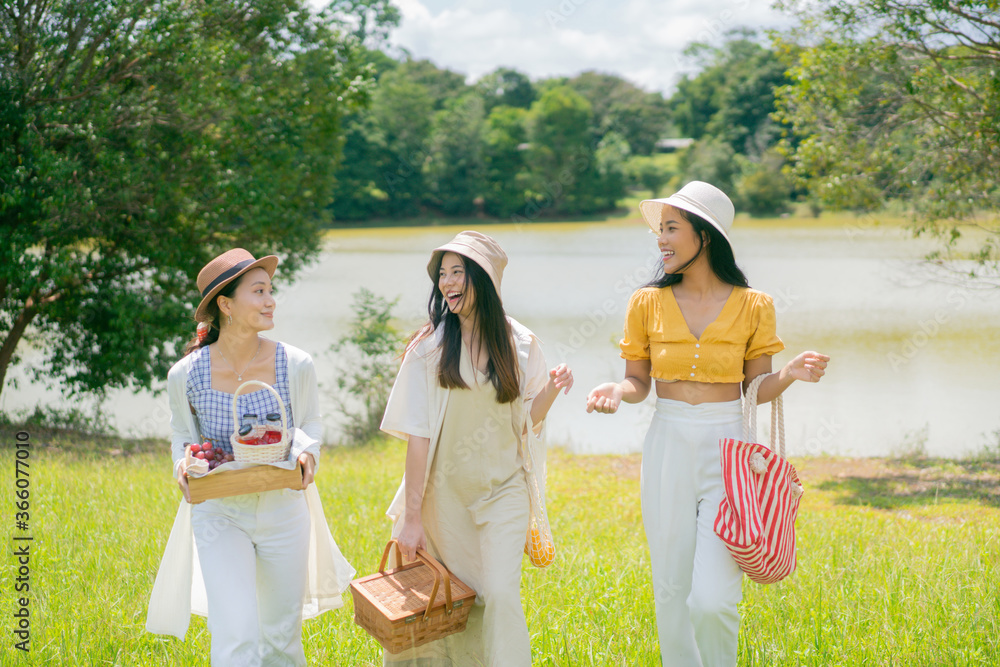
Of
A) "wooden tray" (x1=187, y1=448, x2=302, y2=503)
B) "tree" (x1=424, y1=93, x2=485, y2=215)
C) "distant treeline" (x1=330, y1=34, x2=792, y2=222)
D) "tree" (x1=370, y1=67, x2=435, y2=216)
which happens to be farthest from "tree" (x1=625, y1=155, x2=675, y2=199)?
"wooden tray" (x1=187, y1=448, x2=302, y2=503)

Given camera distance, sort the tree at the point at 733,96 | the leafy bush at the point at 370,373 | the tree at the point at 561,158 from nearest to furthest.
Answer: the leafy bush at the point at 370,373, the tree at the point at 561,158, the tree at the point at 733,96

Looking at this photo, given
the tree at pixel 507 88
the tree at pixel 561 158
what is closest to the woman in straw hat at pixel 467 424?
the tree at pixel 561 158

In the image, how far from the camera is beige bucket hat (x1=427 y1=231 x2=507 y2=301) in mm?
3352

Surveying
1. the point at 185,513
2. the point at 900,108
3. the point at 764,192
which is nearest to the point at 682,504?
the point at 185,513

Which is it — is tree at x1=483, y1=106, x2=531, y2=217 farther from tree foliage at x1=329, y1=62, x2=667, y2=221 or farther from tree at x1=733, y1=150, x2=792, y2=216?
tree at x1=733, y1=150, x2=792, y2=216

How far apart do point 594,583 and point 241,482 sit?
2483mm

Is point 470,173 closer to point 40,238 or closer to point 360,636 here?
point 40,238

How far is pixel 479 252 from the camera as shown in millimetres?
3389

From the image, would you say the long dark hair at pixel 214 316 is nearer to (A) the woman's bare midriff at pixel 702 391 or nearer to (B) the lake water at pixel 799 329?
(A) the woman's bare midriff at pixel 702 391

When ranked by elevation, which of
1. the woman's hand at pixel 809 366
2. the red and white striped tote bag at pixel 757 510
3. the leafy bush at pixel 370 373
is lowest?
the leafy bush at pixel 370 373

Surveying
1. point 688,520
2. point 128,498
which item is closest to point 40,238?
point 128,498

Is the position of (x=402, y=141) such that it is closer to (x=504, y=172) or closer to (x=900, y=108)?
(x=504, y=172)

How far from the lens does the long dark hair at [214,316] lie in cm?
339

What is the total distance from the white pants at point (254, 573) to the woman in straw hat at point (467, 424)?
44 cm
